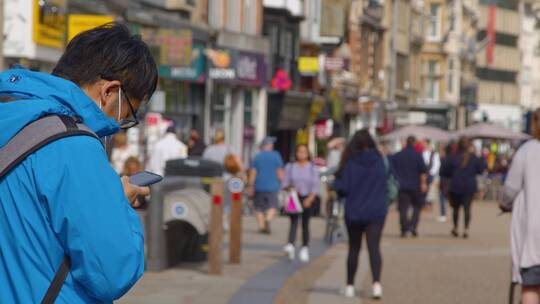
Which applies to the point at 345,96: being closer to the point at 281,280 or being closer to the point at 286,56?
the point at 286,56

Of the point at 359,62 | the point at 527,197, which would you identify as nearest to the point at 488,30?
the point at 359,62

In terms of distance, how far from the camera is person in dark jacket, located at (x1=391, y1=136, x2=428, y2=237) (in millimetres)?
25625

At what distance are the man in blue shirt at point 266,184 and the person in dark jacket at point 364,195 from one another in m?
9.68

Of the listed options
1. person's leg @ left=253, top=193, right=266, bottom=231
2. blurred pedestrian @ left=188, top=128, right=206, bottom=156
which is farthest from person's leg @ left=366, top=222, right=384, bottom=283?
blurred pedestrian @ left=188, top=128, right=206, bottom=156

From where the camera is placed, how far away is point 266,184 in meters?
24.1

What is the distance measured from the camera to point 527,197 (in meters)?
9.30

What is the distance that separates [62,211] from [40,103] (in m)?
0.29

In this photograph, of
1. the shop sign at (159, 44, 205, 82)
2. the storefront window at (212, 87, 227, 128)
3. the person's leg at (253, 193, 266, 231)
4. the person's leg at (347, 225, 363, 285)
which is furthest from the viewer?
the storefront window at (212, 87, 227, 128)

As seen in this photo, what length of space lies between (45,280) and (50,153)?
296 mm

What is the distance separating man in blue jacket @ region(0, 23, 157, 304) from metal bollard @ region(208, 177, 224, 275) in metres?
A: 11.6

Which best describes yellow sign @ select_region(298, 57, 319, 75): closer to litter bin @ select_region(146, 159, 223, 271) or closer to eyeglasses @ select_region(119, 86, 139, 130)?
litter bin @ select_region(146, 159, 223, 271)

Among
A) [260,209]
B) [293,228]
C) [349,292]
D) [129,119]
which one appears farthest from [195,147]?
[129,119]

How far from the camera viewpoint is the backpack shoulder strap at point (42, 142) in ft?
11.1

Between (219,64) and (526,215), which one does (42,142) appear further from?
(219,64)
